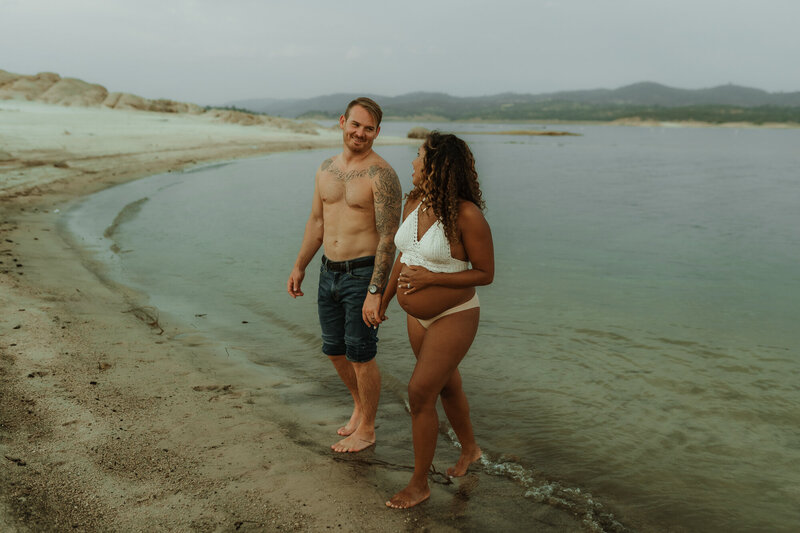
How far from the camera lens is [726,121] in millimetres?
143750

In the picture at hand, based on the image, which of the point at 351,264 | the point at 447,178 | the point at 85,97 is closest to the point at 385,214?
the point at 351,264

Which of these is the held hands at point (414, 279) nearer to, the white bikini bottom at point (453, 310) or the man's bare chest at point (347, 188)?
the white bikini bottom at point (453, 310)

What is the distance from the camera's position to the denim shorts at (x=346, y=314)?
3.87 m

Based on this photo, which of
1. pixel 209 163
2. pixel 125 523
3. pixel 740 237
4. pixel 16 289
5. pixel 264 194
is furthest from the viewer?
pixel 209 163

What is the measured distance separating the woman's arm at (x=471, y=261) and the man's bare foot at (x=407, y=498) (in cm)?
124

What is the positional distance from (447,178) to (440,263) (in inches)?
A: 18.6

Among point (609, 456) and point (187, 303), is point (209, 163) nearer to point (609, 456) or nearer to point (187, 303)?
point (187, 303)

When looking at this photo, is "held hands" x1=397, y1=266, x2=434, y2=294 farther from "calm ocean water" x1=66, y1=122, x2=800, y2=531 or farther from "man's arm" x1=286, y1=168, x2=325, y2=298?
"calm ocean water" x1=66, y1=122, x2=800, y2=531

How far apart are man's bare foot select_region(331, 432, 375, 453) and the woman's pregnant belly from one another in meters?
1.42

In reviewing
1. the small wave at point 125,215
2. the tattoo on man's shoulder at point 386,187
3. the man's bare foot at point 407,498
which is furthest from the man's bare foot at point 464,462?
the small wave at point 125,215

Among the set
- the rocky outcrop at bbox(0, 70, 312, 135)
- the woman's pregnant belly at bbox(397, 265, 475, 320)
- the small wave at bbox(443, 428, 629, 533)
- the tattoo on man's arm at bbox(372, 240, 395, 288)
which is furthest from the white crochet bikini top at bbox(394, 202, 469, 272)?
the rocky outcrop at bbox(0, 70, 312, 135)

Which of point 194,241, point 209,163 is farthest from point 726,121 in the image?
point 194,241

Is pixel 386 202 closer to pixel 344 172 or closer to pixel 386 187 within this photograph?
pixel 386 187

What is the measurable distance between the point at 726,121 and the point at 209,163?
149 metres
